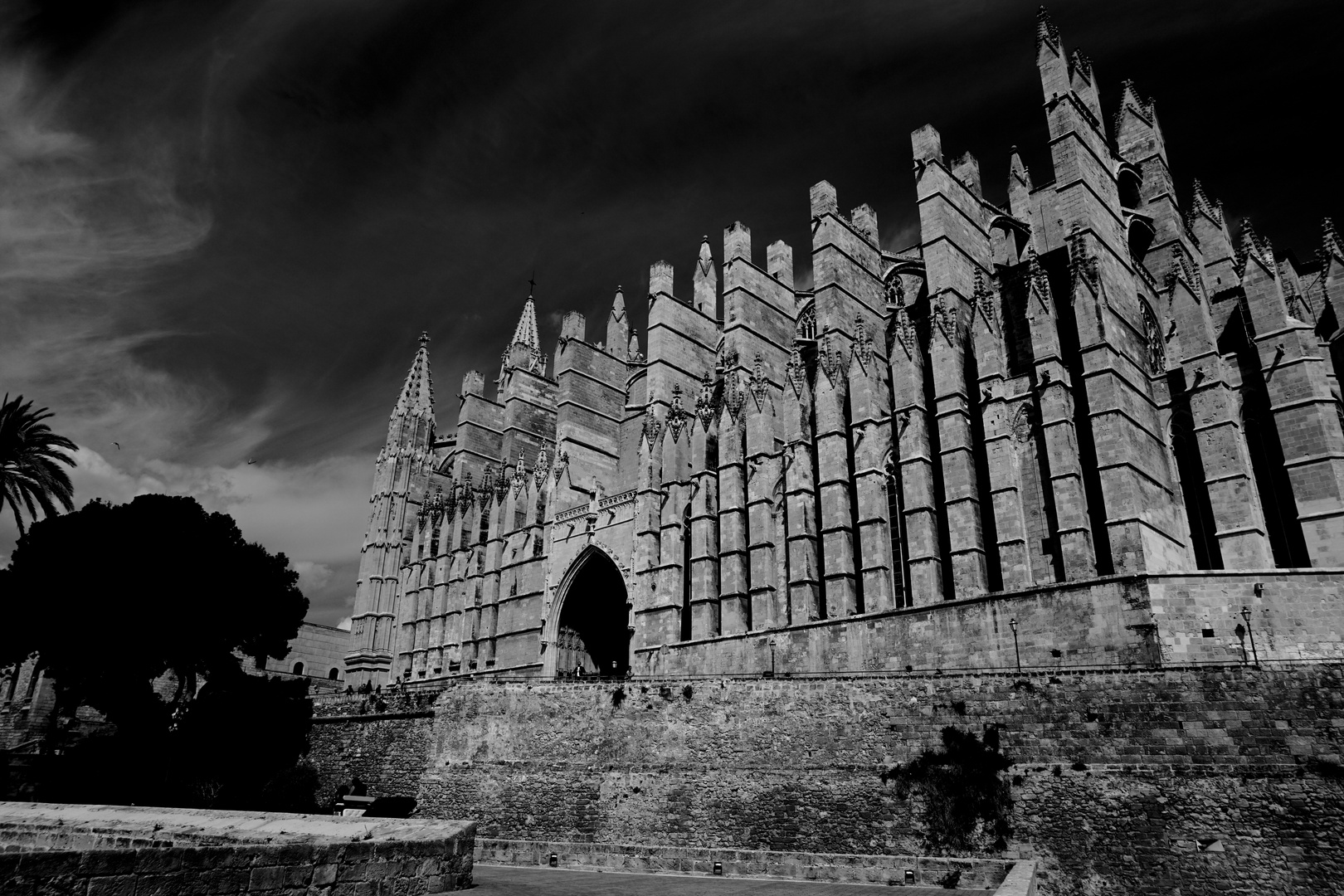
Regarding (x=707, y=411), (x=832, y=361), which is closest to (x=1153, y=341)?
(x=832, y=361)

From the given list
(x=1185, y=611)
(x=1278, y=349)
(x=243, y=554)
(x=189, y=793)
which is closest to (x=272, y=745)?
(x=189, y=793)

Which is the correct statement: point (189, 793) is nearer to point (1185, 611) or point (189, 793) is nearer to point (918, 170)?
point (1185, 611)

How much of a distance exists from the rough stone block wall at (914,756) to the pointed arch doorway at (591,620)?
35.7ft

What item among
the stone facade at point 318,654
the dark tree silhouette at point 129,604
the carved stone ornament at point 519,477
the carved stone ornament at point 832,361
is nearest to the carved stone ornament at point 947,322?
the carved stone ornament at point 832,361

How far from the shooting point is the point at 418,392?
4869cm

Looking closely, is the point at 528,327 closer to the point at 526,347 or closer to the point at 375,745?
the point at 526,347

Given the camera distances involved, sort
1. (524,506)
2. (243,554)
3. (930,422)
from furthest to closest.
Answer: (524,506) → (243,554) → (930,422)

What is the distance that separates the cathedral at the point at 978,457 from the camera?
19641mm

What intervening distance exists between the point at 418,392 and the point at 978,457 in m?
33.8

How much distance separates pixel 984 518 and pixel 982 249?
943 cm

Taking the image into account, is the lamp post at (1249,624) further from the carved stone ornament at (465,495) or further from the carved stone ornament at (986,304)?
the carved stone ornament at (465,495)

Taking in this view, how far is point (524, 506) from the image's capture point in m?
37.1

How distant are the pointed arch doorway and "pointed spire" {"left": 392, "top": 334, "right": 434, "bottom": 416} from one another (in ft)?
60.6

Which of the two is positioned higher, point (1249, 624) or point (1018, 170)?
point (1018, 170)
